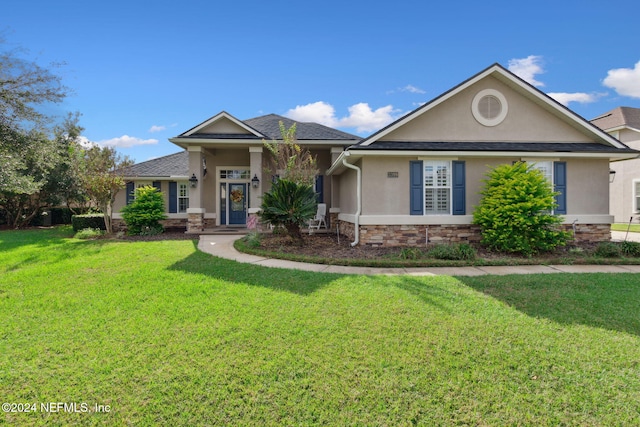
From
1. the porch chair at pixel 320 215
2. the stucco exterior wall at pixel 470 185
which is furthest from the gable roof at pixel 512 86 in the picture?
the porch chair at pixel 320 215

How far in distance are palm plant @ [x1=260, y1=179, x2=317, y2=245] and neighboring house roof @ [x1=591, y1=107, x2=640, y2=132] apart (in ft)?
Answer: 72.7

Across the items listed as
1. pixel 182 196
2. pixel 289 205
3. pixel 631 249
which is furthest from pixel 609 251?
pixel 182 196

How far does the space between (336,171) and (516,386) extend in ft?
34.9

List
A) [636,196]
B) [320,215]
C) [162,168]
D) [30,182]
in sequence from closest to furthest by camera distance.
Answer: [30,182]
[320,215]
[162,168]
[636,196]

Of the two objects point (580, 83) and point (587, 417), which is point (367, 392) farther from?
point (580, 83)

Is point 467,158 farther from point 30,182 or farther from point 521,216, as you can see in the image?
point 30,182

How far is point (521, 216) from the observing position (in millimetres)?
8031

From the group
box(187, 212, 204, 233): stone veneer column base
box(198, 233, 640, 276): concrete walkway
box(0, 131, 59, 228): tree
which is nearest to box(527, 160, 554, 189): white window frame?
box(198, 233, 640, 276): concrete walkway

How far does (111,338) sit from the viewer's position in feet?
→ 11.2

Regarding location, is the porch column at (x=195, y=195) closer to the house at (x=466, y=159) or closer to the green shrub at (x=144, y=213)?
the green shrub at (x=144, y=213)

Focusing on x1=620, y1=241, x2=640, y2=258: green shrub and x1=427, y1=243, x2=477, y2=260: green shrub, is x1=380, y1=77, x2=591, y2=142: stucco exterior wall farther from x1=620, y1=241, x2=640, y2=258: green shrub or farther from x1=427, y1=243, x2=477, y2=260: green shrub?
x1=427, y1=243, x2=477, y2=260: green shrub

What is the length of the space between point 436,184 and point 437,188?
13cm

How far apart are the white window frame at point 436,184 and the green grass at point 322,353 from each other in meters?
4.35

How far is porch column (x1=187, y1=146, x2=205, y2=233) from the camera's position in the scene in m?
12.9
